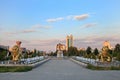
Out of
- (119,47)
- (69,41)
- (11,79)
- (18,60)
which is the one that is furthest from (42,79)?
(69,41)

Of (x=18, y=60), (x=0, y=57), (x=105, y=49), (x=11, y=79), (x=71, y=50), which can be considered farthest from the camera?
(x=71, y=50)

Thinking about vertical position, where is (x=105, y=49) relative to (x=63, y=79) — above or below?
above

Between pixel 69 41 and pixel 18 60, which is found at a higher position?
pixel 69 41

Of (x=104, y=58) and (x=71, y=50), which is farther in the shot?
(x=71, y=50)

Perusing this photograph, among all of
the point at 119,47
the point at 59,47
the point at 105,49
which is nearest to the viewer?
the point at 105,49

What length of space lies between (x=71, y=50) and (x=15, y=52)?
241 ft

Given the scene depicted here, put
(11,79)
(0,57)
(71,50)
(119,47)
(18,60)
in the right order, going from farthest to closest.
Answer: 1. (71,50)
2. (119,47)
3. (0,57)
4. (18,60)
5. (11,79)

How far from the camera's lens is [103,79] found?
45.9 feet

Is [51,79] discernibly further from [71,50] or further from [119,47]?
[71,50]

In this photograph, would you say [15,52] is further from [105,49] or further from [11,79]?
[11,79]

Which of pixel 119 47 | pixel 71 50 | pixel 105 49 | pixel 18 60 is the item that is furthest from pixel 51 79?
pixel 71 50

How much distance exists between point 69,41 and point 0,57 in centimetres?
9751

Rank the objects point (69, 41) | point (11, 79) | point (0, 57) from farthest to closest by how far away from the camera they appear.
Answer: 1. point (69, 41)
2. point (0, 57)
3. point (11, 79)

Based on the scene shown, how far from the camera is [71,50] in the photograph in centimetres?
10200
